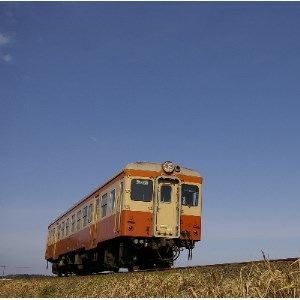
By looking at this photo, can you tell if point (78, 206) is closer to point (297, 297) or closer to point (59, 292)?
point (59, 292)

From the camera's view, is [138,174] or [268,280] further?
[138,174]

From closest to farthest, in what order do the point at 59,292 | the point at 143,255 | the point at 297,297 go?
the point at 297,297
the point at 59,292
the point at 143,255

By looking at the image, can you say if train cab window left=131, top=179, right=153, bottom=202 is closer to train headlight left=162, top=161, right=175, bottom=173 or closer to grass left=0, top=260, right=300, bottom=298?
train headlight left=162, top=161, right=175, bottom=173

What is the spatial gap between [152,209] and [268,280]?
8539mm

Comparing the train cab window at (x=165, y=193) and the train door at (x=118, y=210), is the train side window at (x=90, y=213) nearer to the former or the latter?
the train door at (x=118, y=210)

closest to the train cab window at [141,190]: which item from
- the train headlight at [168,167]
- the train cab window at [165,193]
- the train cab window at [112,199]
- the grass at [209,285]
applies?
the train cab window at [165,193]

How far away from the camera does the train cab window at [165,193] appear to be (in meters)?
13.8

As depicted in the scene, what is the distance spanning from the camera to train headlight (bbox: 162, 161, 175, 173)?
13922 millimetres

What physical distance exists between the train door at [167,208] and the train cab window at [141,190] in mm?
209

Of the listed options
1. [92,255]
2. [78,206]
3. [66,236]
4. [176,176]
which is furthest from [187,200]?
[66,236]

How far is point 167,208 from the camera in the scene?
45.0 feet

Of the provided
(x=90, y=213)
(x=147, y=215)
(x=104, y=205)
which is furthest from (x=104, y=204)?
(x=147, y=215)

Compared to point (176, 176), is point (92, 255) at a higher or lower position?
lower

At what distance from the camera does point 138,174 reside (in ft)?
44.5
